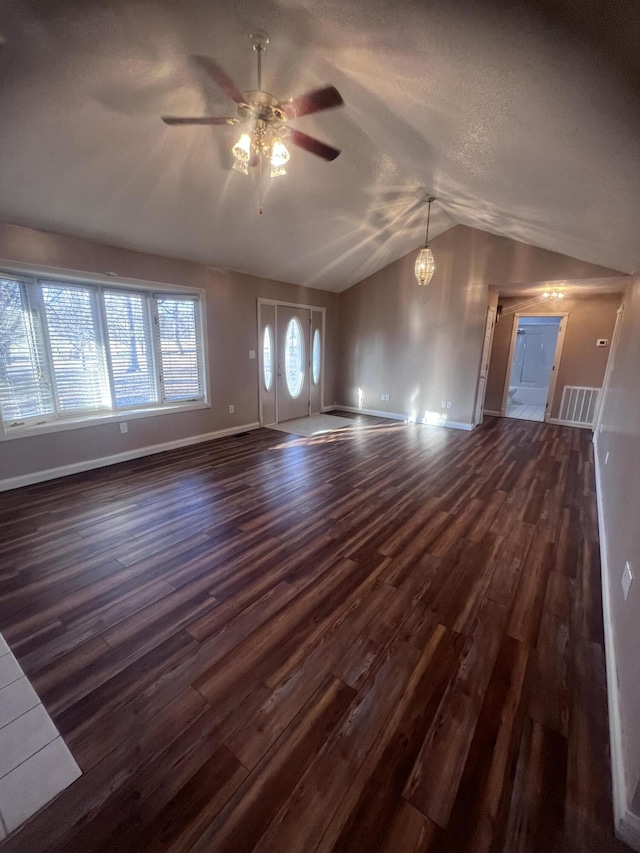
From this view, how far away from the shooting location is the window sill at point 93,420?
3.39 m

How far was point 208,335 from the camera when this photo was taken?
191 inches

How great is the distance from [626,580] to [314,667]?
5.05 ft

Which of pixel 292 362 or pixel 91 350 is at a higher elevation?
pixel 91 350

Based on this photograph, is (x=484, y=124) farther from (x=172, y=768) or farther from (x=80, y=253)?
(x=80, y=253)

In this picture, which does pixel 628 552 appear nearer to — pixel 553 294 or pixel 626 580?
pixel 626 580

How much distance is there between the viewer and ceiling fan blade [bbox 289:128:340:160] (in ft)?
7.55

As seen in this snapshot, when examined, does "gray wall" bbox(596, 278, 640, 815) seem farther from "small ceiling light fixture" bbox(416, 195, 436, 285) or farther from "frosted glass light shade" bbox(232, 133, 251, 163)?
"frosted glass light shade" bbox(232, 133, 251, 163)

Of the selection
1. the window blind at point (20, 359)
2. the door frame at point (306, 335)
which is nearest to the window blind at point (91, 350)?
the window blind at point (20, 359)

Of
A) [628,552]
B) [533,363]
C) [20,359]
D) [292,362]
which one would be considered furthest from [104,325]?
[533,363]

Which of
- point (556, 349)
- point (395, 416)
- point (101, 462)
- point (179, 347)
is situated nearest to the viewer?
point (101, 462)

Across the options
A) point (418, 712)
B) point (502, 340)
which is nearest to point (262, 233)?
point (418, 712)

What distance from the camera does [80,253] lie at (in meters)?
3.53

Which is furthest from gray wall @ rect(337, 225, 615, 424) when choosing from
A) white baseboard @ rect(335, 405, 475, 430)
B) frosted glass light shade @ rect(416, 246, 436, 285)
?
frosted glass light shade @ rect(416, 246, 436, 285)

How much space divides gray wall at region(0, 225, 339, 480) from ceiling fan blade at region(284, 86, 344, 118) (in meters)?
2.68
